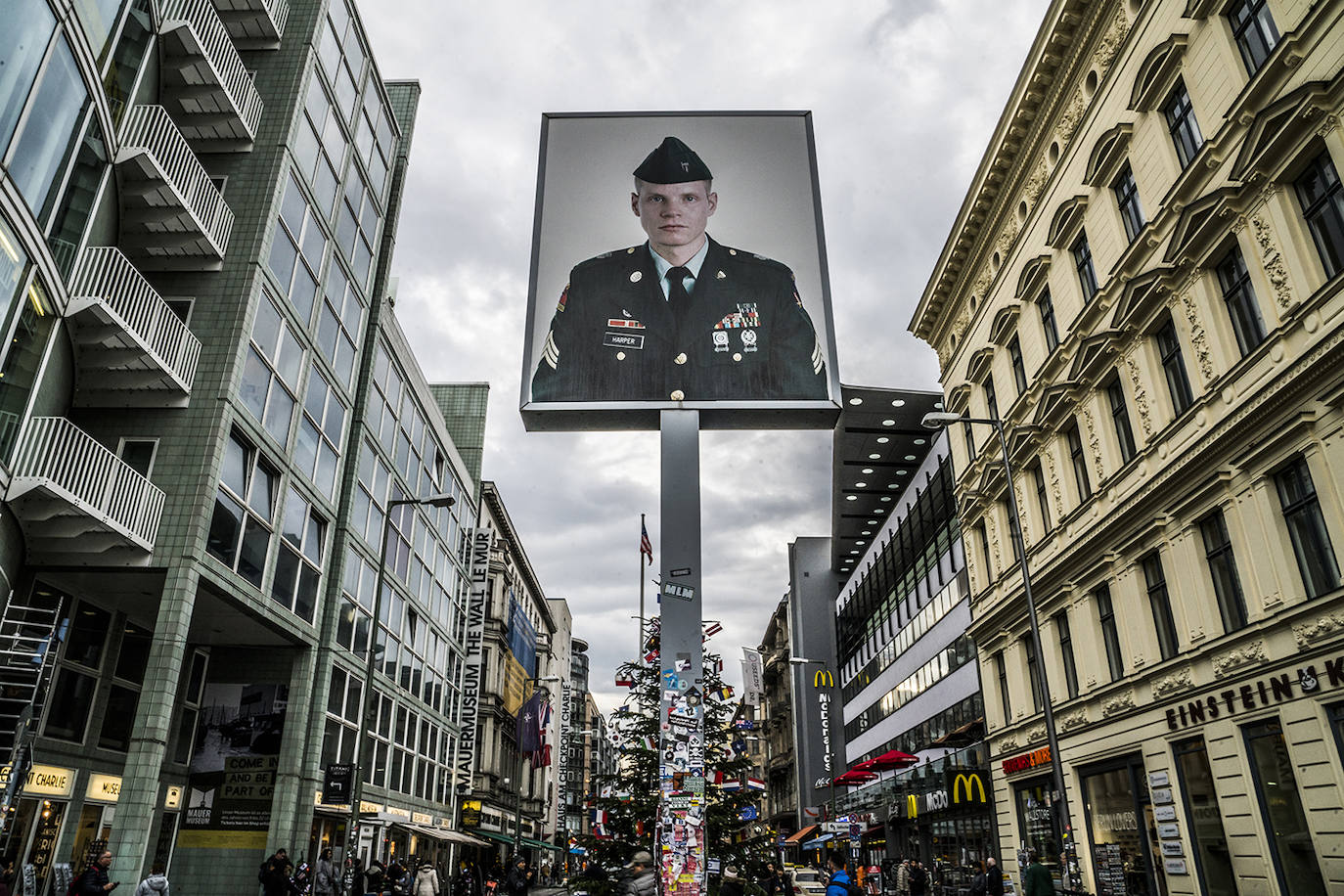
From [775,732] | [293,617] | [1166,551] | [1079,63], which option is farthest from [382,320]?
[775,732]

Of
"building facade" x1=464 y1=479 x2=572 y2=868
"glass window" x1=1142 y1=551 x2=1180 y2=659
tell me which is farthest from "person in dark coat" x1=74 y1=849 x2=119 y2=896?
"building facade" x1=464 y1=479 x2=572 y2=868

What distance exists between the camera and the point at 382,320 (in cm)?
3584

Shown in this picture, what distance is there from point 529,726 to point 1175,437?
41.2m

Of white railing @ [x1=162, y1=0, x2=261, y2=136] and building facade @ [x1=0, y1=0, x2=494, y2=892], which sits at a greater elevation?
white railing @ [x1=162, y1=0, x2=261, y2=136]

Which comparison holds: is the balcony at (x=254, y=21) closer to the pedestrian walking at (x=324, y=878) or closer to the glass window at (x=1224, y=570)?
the pedestrian walking at (x=324, y=878)

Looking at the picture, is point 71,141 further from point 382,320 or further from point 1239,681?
point 1239,681

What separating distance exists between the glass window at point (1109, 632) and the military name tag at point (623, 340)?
14144 mm

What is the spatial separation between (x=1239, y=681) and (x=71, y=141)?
24.5 meters

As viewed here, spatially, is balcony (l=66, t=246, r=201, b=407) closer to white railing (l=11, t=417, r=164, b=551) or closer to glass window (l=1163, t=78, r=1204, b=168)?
white railing (l=11, t=417, r=164, b=551)

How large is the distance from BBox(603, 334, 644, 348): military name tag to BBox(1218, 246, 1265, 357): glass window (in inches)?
482

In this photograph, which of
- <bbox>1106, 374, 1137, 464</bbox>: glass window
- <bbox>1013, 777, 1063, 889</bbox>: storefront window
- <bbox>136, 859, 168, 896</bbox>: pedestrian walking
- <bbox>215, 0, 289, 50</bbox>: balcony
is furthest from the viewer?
<bbox>215, 0, 289, 50</bbox>: balcony

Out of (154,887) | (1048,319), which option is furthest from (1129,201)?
(154,887)

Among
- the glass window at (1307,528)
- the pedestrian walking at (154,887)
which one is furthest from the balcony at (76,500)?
the glass window at (1307,528)

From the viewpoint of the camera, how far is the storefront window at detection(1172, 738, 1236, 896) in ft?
59.2
